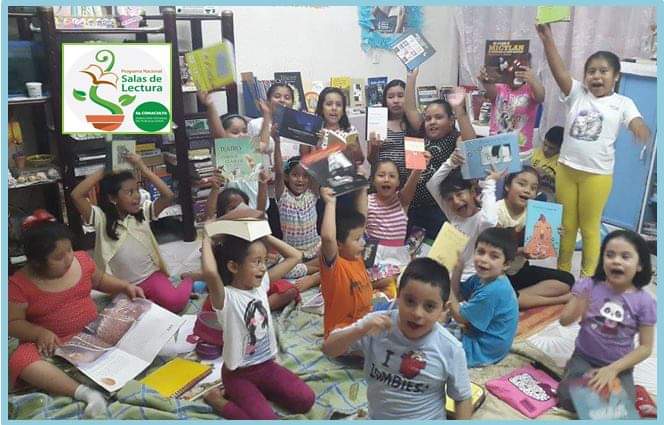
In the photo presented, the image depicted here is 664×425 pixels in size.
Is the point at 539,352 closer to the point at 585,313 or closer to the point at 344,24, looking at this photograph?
the point at 585,313

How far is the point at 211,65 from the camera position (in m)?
1.92

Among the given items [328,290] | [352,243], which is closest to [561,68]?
[352,243]

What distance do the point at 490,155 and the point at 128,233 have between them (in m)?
1.30

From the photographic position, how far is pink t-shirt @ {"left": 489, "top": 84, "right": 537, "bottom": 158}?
207cm

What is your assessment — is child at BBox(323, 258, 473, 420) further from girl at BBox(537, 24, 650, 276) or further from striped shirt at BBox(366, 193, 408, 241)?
girl at BBox(537, 24, 650, 276)

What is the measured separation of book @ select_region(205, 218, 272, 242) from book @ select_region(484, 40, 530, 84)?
112cm

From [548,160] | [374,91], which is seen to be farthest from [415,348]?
[374,91]

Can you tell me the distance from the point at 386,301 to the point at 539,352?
1.71 ft

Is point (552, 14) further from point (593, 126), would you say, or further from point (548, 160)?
point (548, 160)

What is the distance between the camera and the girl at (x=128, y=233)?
6.52 ft

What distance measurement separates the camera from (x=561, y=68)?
6.16 feet

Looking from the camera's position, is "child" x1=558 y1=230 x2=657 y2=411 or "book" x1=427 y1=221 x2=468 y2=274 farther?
"book" x1=427 y1=221 x2=468 y2=274

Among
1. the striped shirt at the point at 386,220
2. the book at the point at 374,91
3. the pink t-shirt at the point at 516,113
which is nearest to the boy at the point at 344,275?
the striped shirt at the point at 386,220

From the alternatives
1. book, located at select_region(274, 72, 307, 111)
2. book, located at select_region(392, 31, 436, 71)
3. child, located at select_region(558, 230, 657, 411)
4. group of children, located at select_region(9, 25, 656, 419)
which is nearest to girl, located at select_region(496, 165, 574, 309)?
group of children, located at select_region(9, 25, 656, 419)
